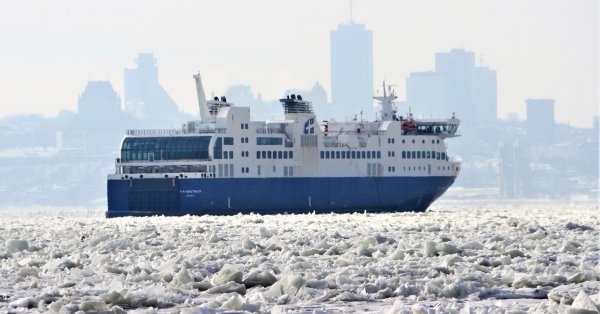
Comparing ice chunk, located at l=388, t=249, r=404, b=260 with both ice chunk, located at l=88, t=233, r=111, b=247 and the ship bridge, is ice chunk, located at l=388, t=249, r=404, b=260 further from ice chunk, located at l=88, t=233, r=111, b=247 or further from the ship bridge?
the ship bridge

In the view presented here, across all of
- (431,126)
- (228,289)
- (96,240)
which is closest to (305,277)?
(228,289)

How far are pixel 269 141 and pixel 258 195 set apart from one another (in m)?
3.27

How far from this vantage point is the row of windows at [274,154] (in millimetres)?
82575

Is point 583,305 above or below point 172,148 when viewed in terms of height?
below

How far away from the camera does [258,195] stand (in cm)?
8188

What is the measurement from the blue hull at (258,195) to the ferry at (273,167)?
0.05 meters

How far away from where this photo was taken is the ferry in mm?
81125

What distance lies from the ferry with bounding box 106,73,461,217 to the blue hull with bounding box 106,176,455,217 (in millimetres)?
55

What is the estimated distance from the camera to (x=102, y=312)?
18.6 meters

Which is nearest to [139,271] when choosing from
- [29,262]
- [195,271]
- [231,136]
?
[195,271]

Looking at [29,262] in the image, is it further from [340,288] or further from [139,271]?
[340,288]

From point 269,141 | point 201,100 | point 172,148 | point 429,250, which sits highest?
point 201,100

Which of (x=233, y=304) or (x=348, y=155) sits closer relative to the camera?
(x=233, y=304)

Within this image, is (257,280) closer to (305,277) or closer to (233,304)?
(305,277)
